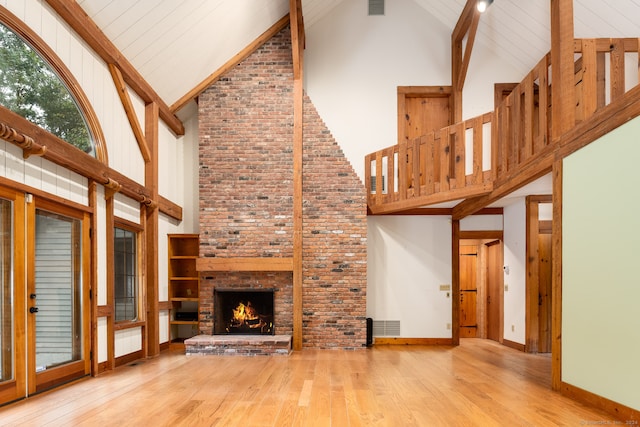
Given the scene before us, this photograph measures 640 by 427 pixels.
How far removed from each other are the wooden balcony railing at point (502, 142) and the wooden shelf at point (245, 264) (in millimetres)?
1821

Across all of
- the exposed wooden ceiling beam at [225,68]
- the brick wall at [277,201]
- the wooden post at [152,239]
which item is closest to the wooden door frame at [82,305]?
the wooden post at [152,239]

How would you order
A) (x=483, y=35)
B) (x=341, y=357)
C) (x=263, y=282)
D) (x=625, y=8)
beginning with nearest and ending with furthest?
(x=625, y=8) < (x=341, y=357) < (x=263, y=282) < (x=483, y=35)

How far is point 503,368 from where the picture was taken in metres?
5.48

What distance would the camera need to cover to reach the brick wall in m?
7.00

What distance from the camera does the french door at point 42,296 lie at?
3715 mm

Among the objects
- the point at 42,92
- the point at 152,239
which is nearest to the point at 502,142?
the point at 152,239

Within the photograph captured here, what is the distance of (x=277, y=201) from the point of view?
23.4ft

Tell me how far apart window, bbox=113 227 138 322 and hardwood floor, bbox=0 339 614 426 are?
2.42 ft

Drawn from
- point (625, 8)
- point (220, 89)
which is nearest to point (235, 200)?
point (220, 89)

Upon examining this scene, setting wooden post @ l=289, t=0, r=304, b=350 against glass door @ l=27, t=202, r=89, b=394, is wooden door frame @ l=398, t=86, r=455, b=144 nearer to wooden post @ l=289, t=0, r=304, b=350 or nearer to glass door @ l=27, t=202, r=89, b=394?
wooden post @ l=289, t=0, r=304, b=350

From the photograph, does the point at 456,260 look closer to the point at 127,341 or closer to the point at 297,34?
the point at 297,34

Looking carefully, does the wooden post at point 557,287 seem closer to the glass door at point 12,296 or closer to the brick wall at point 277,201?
the brick wall at point 277,201

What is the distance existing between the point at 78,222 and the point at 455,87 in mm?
6417

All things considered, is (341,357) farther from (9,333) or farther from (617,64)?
(617,64)
